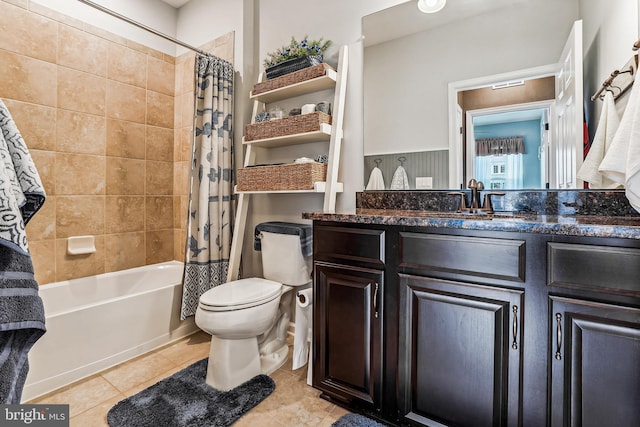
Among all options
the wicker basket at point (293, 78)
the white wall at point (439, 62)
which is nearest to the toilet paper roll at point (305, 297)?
the white wall at point (439, 62)

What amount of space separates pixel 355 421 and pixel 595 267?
43.2 inches

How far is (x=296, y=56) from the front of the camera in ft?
6.58

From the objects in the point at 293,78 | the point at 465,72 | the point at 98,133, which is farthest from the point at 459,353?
the point at 98,133

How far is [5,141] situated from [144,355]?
162cm

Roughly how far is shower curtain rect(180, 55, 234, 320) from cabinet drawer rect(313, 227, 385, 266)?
1044mm

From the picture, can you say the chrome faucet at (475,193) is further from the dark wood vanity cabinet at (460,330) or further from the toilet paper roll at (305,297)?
the toilet paper roll at (305,297)

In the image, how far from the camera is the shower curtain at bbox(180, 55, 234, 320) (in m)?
2.21

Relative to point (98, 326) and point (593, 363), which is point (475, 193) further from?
point (98, 326)

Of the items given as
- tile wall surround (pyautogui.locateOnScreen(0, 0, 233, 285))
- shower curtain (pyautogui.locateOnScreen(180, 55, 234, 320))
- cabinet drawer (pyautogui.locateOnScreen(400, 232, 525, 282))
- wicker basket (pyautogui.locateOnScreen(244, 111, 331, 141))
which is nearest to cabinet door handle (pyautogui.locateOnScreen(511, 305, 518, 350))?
cabinet drawer (pyautogui.locateOnScreen(400, 232, 525, 282))

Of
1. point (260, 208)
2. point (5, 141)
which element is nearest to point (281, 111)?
point (260, 208)

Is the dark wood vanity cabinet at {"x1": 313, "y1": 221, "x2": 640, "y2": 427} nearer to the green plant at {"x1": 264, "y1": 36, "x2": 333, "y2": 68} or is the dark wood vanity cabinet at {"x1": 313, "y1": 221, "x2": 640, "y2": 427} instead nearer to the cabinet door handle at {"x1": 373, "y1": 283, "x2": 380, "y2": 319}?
the cabinet door handle at {"x1": 373, "y1": 283, "x2": 380, "y2": 319}

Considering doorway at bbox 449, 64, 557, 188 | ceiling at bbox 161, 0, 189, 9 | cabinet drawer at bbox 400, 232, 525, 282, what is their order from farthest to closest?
ceiling at bbox 161, 0, 189, 9
doorway at bbox 449, 64, 557, 188
cabinet drawer at bbox 400, 232, 525, 282

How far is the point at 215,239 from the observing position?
2264 mm

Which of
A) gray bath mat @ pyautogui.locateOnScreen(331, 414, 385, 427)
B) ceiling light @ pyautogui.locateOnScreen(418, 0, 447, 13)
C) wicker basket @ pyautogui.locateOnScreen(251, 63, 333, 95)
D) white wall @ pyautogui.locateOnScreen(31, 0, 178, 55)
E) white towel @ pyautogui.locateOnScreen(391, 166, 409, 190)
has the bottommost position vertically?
gray bath mat @ pyautogui.locateOnScreen(331, 414, 385, 427)
